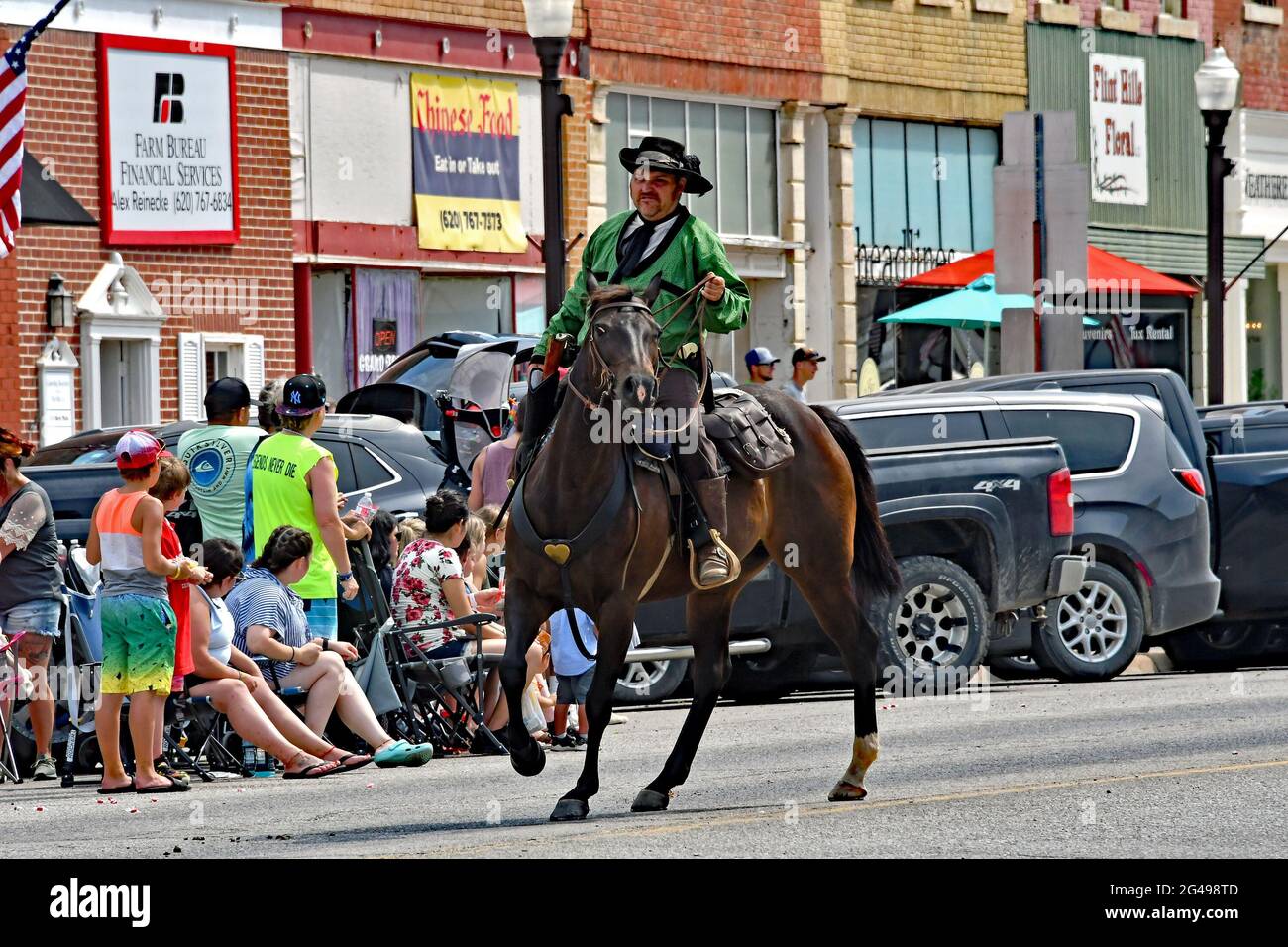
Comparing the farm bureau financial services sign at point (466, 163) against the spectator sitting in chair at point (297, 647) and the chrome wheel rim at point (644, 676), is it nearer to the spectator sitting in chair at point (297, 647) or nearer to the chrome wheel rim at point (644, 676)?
the chrome wheel rim at point (644, 676)

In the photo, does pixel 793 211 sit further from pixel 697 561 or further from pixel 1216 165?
pixel 697 561

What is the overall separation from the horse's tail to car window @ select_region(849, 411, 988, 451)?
5.46 meters

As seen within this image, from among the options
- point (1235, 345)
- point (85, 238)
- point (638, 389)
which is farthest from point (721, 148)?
point (638, 389)

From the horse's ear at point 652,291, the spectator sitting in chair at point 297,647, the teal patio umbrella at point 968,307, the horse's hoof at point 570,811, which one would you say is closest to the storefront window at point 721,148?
the teal patio umbrella at point 968,307

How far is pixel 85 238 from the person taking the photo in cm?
2728

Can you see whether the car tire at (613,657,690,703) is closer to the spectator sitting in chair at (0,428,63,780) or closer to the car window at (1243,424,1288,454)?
the spectator sitting in chair at (0,428,63,780)

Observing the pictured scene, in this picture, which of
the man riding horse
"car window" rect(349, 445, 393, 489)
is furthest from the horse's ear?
"car window" rect(349, 445, 393, 489)

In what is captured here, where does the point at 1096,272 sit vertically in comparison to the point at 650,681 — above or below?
above

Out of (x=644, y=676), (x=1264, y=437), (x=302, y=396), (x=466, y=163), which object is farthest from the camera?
(x=466, y=163)

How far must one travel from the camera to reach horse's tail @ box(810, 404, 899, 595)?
12.9 m

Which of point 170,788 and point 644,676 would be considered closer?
point 170,788

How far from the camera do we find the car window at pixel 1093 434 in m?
19.5

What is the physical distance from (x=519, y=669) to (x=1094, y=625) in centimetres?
912
